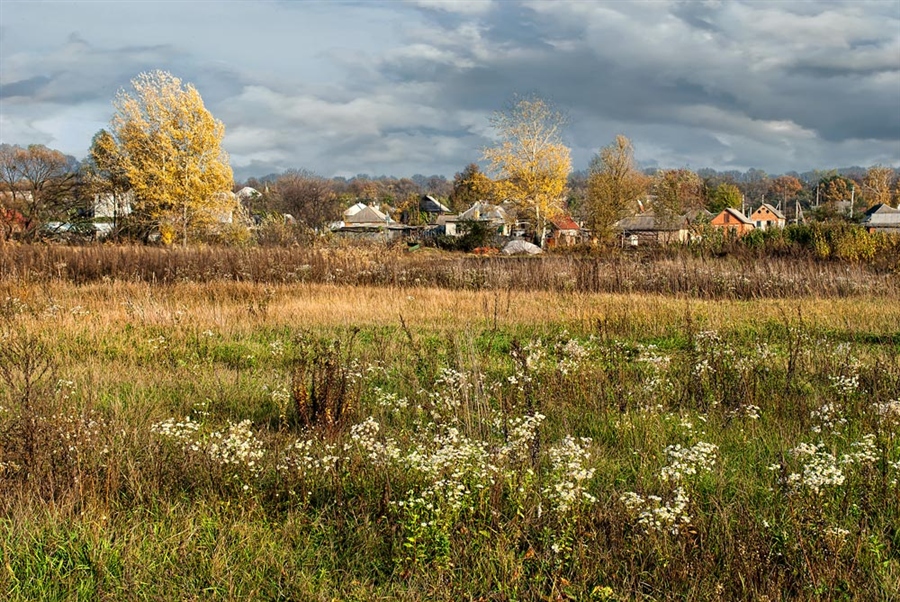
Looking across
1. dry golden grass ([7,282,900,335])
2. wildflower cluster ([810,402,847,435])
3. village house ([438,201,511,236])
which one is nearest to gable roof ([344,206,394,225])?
village house ([438,201,511,236])

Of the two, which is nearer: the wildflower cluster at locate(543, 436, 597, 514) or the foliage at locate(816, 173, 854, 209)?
the wildflower cluster at locate(543, 436, 597, 514)

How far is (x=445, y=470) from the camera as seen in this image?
396cm

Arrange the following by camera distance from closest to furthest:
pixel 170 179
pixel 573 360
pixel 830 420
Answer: pixel 830 420 < pixel 573 360 < pixel 170 179

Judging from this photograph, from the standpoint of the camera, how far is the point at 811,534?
3.45 metres

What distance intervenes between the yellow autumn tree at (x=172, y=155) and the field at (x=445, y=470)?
26.2 m

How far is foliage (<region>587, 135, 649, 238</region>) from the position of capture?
48875mm

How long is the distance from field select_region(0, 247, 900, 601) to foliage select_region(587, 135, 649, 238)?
3991cm

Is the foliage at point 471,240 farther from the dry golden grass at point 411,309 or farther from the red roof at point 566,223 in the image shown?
the dry golden grass at point 411,309

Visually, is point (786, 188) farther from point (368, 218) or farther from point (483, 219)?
point (368, 218)

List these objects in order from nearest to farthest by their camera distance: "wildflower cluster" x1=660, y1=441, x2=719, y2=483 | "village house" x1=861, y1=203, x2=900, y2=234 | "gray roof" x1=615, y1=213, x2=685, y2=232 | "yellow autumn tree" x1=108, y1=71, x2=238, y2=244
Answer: "wildflower cluster" x1=660, y1=441, x2=719, y2=483, "yellow autumn tree" x1=108, y1=71, x2=238, y2=244, "gray roof" x1=615, y1=213, x2=685, y2=232, "village house" x1=861, y1=203, x2=900, y2=234

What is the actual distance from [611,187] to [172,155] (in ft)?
102

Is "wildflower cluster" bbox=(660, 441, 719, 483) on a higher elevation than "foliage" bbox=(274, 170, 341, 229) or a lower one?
lower

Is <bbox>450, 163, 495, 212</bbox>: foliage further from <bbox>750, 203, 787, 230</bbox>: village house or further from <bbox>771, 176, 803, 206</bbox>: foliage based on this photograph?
<bbox>771, 176, 803, 206</bbox>: foliage

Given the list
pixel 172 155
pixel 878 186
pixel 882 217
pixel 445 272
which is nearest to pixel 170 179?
pixel 172 155
